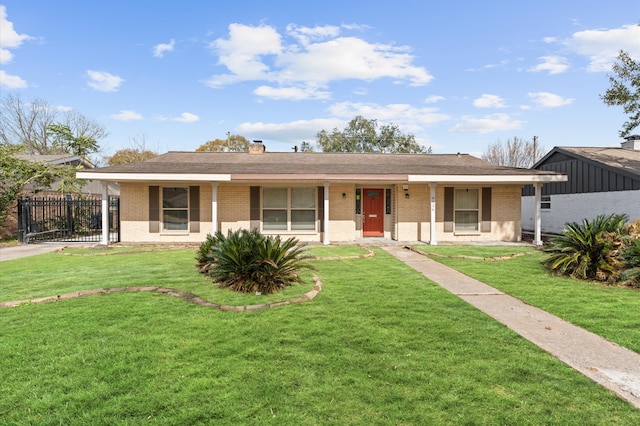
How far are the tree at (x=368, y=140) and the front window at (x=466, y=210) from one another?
98.0 ft

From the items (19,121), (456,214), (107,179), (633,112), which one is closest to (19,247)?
(107,179)

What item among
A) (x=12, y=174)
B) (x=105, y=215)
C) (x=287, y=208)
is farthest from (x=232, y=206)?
(x=12, y=174)

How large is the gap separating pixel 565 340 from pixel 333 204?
10573 mm

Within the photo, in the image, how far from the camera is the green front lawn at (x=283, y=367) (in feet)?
9.32

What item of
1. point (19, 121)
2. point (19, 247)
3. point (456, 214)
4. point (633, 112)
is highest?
point (19, 121)

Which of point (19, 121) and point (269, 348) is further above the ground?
point (19, 121)

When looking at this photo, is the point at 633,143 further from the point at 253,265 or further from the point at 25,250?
the point at 25,250

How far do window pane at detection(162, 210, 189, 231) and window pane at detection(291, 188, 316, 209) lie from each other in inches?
171

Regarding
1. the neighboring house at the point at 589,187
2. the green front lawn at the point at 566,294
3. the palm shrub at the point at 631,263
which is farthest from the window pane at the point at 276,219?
the neighboring house at the point at 589,187

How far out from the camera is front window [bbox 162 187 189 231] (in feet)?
46.7

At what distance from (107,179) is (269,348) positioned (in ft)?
38.3

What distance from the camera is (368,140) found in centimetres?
4584

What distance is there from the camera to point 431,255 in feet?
36.3

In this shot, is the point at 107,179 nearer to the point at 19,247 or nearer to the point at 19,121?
the point at 19,247
